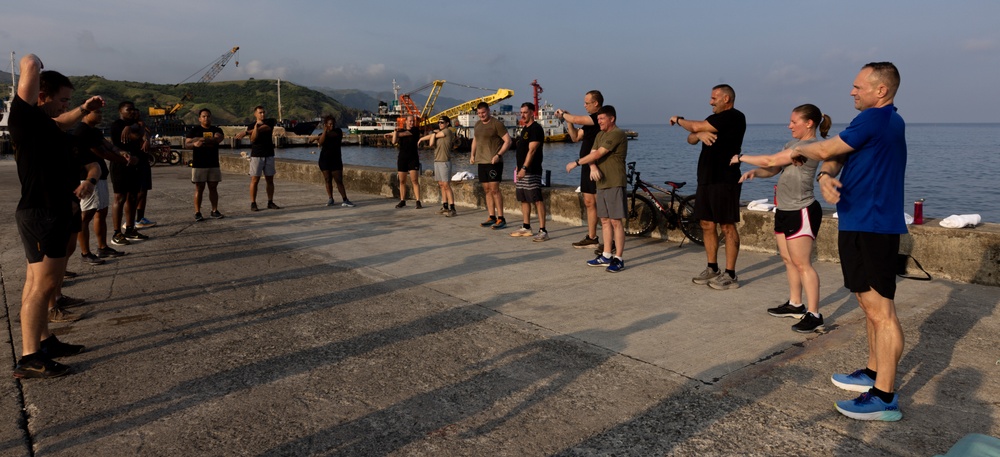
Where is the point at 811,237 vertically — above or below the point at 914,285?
above

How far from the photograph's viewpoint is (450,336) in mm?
4488

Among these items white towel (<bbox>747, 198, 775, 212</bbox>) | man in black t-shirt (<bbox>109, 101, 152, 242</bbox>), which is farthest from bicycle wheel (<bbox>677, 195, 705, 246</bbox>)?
man in black t-shirt (<bbox>109, 101, 152, 242</bbox>)

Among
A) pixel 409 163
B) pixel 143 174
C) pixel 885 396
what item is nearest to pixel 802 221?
pixel 885 396

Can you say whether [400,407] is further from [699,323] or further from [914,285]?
[914,285]

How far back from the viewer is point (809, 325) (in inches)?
177

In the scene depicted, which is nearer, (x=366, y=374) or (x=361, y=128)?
(x=366, y=374)

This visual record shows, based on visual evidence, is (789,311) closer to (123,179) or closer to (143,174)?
(123,179)

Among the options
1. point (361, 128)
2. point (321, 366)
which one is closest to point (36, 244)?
point (321, 366)

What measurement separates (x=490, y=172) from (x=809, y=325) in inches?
217

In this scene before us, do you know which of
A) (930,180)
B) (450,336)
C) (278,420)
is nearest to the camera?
(278,420)

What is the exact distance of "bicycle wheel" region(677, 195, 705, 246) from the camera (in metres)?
8.01

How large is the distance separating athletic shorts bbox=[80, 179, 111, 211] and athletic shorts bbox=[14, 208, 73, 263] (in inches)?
111

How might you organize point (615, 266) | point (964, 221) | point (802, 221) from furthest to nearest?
point (615, 266) < point (964, 221) < point (802, 221)

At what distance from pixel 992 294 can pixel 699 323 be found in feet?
9.42
